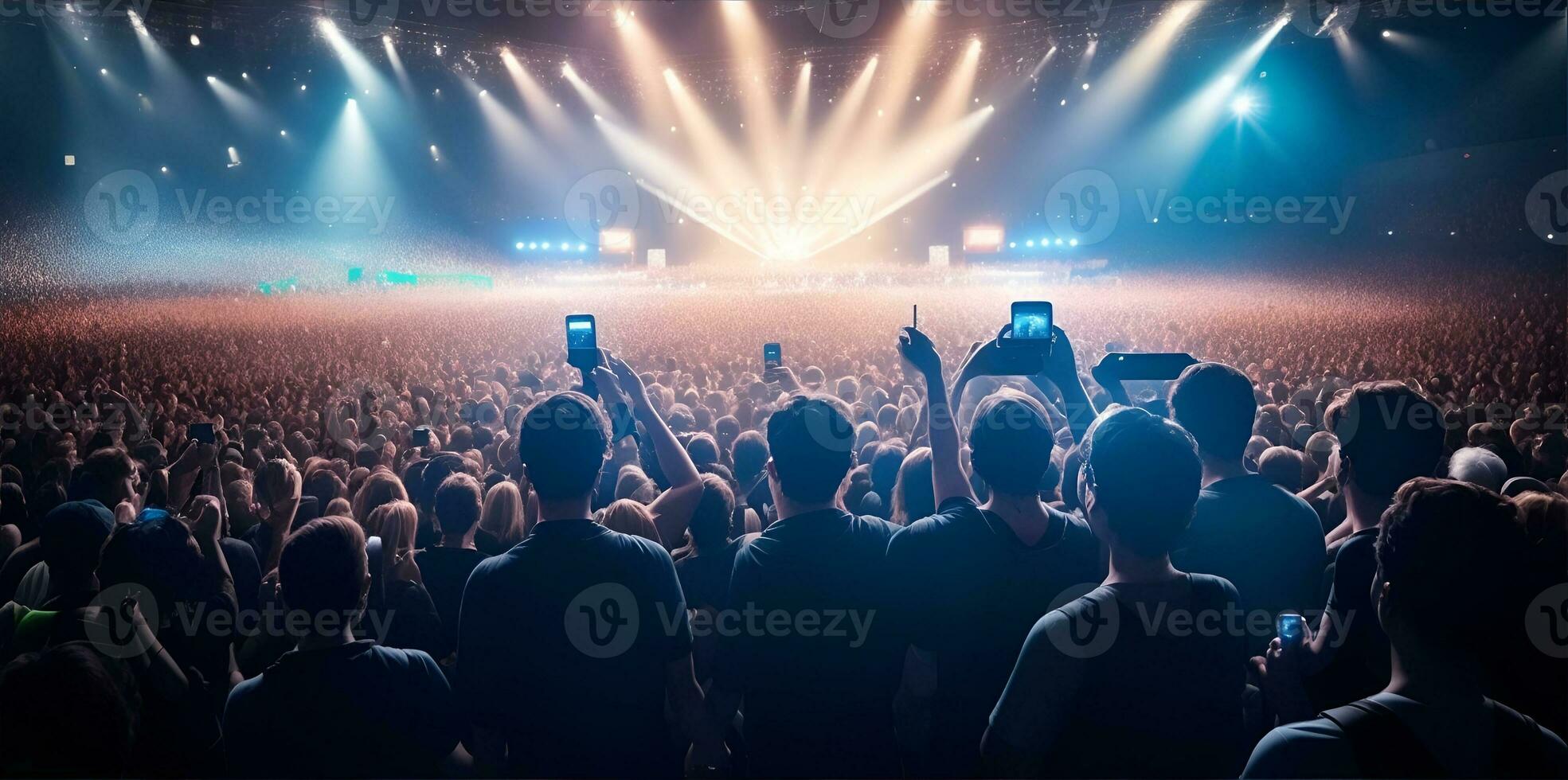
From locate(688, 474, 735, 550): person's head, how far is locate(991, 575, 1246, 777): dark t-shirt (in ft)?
5.39

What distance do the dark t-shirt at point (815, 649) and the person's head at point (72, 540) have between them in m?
2.51

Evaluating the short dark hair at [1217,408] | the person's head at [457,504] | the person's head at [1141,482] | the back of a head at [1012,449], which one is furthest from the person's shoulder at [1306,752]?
the person's head at [457,504]

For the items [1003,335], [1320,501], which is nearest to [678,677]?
[1003,335]

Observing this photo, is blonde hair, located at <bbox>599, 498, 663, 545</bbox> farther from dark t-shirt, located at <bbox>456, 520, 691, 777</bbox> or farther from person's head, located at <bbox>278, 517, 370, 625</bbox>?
person's head, located at <bbox>278, 517, 370, 625</bbox>

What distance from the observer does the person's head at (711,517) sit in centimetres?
343

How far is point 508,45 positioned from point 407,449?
75.9 ft

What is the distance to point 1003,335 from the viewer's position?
3809 millimetres

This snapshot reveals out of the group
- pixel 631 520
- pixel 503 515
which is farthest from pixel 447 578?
pixel 631 520

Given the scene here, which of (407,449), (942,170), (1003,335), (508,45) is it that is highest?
(508,45)

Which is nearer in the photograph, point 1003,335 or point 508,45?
point 1003,335

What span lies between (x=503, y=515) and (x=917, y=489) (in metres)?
2.03

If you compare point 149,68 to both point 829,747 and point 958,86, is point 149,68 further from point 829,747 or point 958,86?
point 829,747

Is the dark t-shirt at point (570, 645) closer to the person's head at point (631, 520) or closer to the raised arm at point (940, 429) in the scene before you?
the person's head at point (631, 520)

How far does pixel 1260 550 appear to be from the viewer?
9.79 feet
